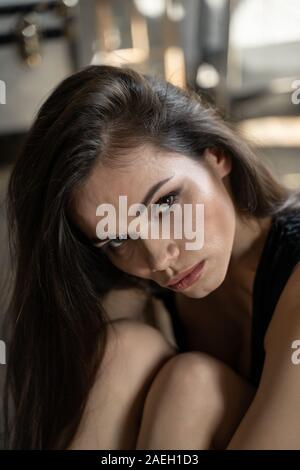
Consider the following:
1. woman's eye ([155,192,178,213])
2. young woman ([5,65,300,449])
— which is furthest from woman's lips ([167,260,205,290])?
woman's eye ([155,192,178,213])

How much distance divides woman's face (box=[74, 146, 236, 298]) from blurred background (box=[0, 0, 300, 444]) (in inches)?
20.8

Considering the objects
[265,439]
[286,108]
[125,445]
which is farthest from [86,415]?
[286,108]

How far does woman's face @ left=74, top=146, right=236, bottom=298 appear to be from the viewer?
71 cm

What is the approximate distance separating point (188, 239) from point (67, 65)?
81 centimetres

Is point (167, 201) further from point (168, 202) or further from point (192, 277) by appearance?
point (192, 277)

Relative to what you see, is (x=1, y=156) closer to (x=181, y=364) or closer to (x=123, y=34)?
(x=123, y=34)

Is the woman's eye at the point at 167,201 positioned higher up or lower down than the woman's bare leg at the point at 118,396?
higher up

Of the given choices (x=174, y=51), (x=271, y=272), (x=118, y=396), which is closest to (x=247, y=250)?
(x=271, y=272)

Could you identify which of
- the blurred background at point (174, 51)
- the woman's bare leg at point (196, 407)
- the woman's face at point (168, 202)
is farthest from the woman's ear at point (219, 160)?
the blurred background at point (174, 51)

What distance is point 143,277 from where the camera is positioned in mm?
846

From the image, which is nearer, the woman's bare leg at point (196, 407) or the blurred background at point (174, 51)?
the woman's bare leg at point (196, 407)

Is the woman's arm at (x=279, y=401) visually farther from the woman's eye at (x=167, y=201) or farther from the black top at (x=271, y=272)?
the woman's eye at (x=167, y=201)

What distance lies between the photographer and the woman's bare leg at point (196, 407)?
827 mm

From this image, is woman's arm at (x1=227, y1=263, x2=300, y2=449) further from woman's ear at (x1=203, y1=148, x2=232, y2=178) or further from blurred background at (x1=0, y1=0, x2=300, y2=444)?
blurred background at (x1=0, y1=0, x2=300, y2=444)
